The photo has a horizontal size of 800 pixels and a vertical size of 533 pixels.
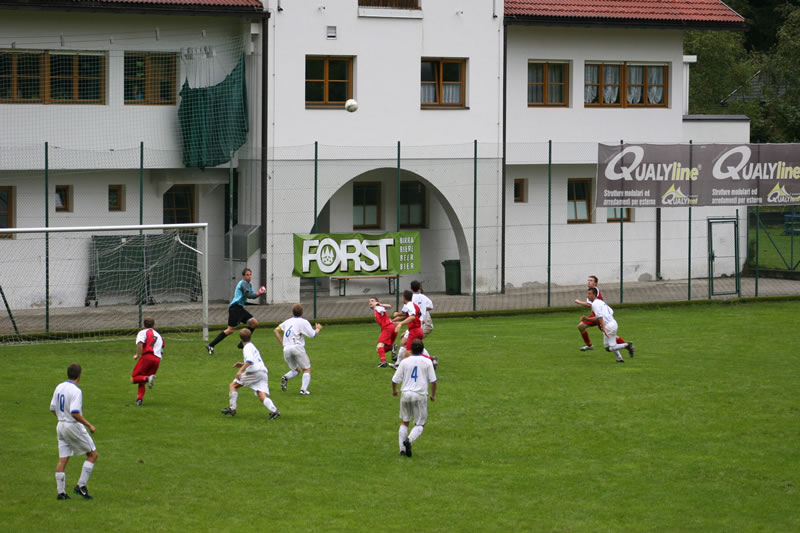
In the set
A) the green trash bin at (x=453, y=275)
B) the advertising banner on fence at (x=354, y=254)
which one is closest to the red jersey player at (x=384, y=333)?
the advertising banner on fence at (x=354, y=254)

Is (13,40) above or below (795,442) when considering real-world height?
above

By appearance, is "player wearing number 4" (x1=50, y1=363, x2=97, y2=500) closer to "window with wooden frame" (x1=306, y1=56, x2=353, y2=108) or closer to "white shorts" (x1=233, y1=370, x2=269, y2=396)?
"white shorts" (x1=233, y1=370, x2=269, y2=396)

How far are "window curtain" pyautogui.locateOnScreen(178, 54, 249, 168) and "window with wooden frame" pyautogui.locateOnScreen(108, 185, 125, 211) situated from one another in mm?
1838

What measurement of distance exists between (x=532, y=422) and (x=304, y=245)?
1231cm

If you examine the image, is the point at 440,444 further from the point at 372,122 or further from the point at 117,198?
the point at 372,122

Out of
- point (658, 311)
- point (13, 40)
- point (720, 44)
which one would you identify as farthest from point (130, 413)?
point (720, 44)

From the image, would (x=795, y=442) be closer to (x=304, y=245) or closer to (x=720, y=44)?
(x=304, y=245)

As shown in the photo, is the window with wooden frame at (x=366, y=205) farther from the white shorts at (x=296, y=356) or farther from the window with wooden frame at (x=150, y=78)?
the white shorts at (x=296, y=356)

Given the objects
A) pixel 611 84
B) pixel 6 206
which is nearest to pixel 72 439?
pixel 6 206

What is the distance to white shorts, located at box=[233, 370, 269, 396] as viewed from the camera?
18953mm

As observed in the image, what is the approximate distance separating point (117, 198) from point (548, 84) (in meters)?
13.2

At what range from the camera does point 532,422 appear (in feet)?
62.3

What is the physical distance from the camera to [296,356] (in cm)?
2089

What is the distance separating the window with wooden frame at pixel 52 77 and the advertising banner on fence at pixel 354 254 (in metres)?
6.67
